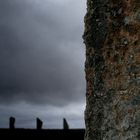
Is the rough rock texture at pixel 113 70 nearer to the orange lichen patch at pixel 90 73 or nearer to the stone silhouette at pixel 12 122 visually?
the orange lichen patch at pixel 90 73

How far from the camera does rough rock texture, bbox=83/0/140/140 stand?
8.22 ft

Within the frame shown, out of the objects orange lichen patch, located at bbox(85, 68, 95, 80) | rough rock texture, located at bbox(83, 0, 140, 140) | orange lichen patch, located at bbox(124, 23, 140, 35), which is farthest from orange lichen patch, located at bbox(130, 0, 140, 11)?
orange lichen patch, located at bbox(85, 68, 95, 80)

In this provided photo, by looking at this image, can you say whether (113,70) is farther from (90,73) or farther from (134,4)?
(134,4)

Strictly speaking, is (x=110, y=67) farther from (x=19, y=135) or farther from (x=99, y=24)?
(x=19, y=135)

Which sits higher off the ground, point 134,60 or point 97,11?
point 97,11

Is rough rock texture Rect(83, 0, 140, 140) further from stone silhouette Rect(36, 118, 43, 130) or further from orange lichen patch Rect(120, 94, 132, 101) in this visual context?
stone silhouette Rect(36, 118, 43, 130)

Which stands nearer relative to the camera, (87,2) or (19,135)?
(87,2)

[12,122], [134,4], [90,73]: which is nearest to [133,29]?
[134,4]

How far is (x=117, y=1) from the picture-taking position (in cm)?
271

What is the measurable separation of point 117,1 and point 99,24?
0.64 feet

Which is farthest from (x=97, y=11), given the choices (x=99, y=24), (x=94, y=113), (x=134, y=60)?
(x=94, y=113)

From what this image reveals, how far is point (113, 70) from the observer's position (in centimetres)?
262

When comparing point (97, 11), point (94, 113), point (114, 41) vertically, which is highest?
point (97, 11)

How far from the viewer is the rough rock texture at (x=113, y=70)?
8.22 feet
